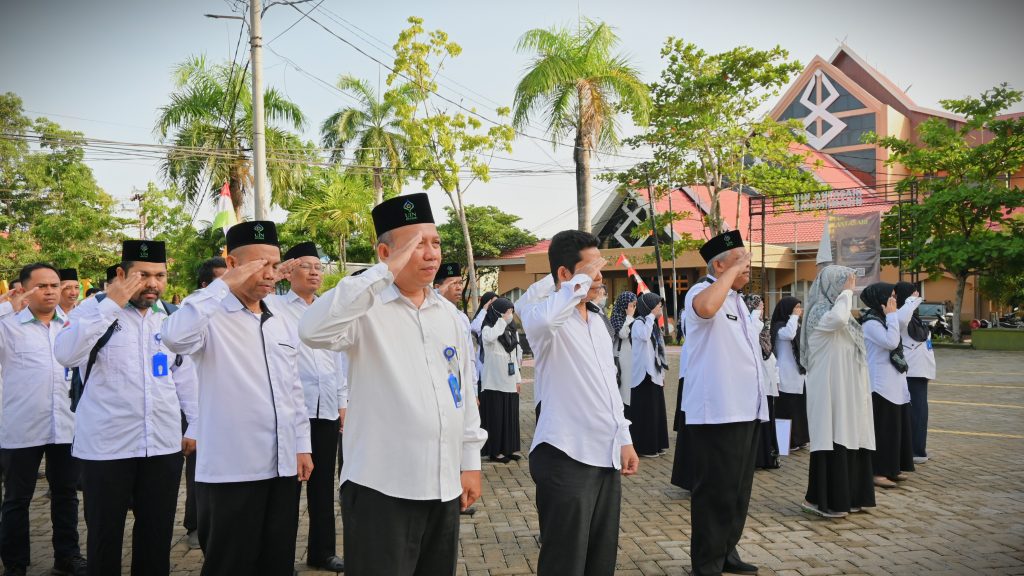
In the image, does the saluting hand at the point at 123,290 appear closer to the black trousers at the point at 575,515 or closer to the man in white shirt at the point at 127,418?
the man in white shirt at the point at 127,418

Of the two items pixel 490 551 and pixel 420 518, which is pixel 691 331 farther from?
pixel 420 518

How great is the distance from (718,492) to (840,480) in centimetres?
207

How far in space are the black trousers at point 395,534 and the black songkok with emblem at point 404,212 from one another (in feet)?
3.44

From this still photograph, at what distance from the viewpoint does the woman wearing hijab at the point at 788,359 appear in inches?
347

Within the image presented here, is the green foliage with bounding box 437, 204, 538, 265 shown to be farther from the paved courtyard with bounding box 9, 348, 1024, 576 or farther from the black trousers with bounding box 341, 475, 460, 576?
the black trousers with bounding box 341, 475, 460, 576

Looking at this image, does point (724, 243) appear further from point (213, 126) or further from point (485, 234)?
point (485, 234)

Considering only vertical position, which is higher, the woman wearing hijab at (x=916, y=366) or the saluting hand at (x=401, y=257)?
the saluting hand at (x=401, y=257)

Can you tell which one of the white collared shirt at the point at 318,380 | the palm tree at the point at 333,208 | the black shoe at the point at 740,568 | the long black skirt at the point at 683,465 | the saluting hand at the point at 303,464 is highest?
the palm tree at the point at 333,208

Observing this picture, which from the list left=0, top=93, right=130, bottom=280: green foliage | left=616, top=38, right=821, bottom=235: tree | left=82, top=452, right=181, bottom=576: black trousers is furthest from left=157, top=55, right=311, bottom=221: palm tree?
left=82, top=452, right=181, bottom=576: black trousers

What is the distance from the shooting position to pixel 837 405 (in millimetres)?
6230

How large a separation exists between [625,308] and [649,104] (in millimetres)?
12100

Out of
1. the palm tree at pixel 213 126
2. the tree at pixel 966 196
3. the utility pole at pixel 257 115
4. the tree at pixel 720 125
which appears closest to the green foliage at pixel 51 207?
the palm tree at pixel 213 126

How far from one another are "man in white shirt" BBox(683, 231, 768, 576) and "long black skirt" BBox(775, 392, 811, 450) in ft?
13.6

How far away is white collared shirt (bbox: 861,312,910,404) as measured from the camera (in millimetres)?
7438
